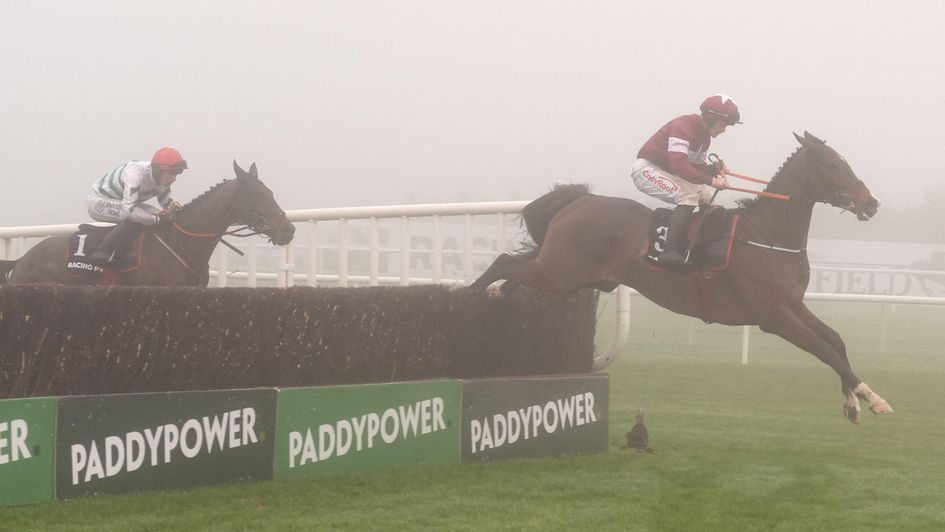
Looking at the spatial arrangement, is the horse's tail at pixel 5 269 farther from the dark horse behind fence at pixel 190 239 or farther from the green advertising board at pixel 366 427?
the green advertising board at pixel 366 427

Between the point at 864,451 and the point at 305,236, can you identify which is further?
the point at 305,236

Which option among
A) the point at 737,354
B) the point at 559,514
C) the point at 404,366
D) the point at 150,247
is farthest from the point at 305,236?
the point at 737,354

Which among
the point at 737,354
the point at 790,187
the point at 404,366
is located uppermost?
the point at 790,187

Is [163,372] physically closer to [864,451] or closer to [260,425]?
[260,425]

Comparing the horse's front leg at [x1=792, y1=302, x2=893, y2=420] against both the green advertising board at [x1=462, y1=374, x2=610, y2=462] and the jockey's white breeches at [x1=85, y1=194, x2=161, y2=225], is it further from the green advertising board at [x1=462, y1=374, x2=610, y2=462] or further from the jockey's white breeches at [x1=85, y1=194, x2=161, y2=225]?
Answer: the jockey's white breeches at [x1=85, y1=194, x2=161, y2=225]

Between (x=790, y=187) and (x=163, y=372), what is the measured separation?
3.55 metres

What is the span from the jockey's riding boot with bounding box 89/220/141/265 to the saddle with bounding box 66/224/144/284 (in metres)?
0.03

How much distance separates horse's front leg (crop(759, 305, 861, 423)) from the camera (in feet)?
20.5

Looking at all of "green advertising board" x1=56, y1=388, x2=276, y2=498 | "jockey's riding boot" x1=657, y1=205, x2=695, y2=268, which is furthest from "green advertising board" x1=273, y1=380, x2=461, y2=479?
"jockey's riding boot" x1=657, y1=205, x2=695, y2=268

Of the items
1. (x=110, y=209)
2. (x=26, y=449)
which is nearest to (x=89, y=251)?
(x=110, y=209)

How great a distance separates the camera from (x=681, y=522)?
176 inches

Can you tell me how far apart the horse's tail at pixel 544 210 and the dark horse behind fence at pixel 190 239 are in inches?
60.6

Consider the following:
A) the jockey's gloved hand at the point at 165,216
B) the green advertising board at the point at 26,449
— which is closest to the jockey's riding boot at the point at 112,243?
the jockey's gloved hand at the point at 165,216

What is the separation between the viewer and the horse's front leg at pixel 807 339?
6.26 metres
